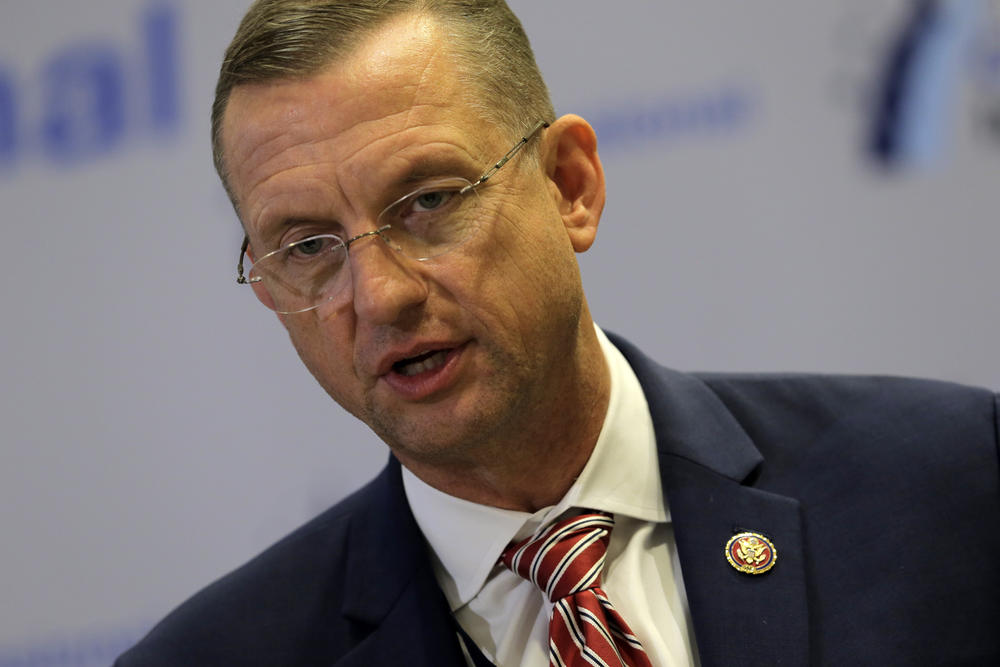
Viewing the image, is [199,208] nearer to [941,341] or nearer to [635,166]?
[635,166]

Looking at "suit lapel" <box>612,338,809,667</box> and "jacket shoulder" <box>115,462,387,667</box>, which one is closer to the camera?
"suit lapel" <box>612,338,809,667</box>

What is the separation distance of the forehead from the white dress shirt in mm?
637

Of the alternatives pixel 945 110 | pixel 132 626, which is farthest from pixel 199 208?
pixel 945 110

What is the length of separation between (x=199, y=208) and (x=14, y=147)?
632 mm

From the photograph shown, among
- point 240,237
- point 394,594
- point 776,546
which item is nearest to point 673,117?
point 240,237

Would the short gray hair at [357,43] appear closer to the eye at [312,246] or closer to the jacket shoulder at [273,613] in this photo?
the eye at [312,246]

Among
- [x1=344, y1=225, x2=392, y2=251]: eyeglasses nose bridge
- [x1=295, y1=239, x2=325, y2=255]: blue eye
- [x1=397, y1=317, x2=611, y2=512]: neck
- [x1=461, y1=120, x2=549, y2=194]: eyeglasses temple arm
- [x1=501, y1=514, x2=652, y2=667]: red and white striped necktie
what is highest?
[x1=461, y1=120, x2=549, y2=194]: eyeglasses temple arm

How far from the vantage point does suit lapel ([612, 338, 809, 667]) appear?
188 cm

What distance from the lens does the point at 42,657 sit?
3480 mm

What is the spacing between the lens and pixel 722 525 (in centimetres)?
202

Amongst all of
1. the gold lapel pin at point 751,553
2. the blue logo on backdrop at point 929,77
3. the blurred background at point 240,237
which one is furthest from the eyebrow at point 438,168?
the blue logo on backdrop at point 929,77

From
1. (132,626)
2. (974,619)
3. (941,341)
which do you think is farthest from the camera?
(132,626)

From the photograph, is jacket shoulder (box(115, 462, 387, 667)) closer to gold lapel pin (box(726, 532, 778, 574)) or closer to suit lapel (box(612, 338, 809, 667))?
suit lapel (box(612, 338, 809, 667))

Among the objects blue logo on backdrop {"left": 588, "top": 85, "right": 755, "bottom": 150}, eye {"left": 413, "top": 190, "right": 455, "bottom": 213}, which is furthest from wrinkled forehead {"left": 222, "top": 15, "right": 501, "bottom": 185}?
blue logo on backdrop {"left": 588, "top": 85, "right": 755, "bottom": 150}
